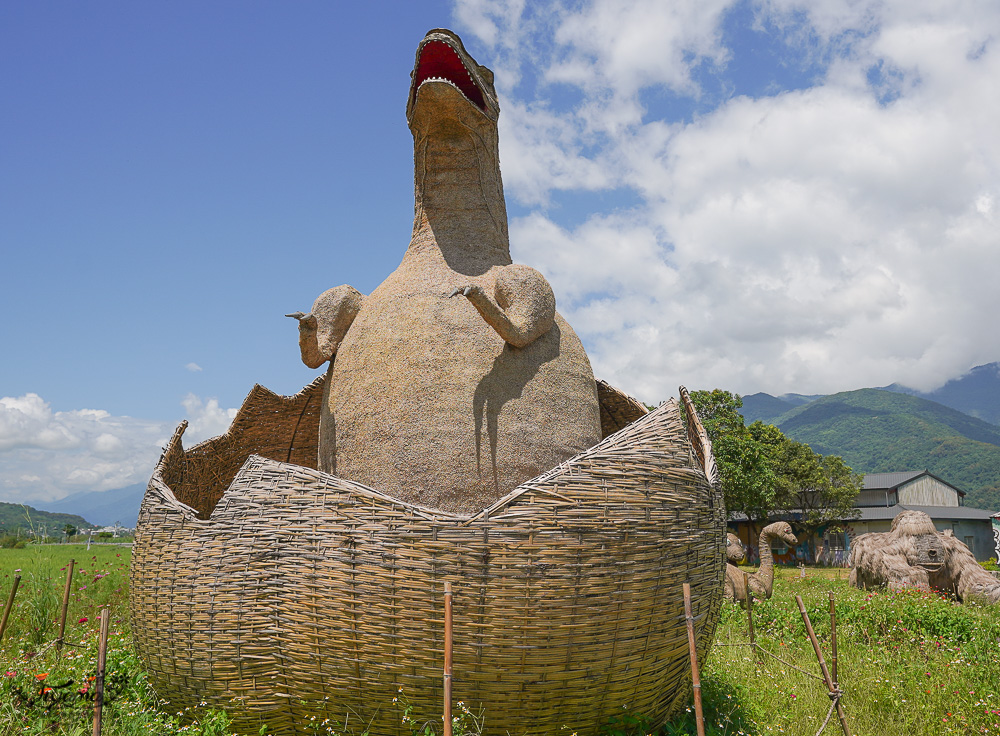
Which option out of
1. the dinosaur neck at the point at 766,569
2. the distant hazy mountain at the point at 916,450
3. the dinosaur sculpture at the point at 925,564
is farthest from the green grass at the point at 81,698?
the distant hazy mountain at the point at 916,450

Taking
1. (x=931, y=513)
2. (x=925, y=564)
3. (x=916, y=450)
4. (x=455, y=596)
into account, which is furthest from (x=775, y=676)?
(x=916, y=450)

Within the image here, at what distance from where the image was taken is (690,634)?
3.32m

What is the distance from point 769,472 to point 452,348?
21811 millimetres

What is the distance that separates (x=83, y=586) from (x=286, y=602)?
9.43 metres

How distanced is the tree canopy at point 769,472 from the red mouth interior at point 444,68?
20.2 m

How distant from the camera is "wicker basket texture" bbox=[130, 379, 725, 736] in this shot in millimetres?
3453

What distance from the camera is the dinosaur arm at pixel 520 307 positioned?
14.5ft

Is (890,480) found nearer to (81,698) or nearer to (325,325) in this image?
(325,325)

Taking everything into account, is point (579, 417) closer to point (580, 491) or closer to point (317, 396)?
point (580, 491)

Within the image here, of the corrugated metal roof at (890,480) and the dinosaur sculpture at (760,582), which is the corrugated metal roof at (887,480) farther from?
the dinosaur sculpture at (760,582)

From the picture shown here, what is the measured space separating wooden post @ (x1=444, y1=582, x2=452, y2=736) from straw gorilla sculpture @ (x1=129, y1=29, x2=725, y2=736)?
0.60 ft

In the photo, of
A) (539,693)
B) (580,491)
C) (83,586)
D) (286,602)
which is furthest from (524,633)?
(83,586)

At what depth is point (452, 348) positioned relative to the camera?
→ 453cm

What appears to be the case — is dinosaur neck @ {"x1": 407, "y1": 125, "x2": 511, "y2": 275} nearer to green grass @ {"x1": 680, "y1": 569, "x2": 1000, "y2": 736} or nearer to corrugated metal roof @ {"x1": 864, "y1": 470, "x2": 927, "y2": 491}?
green grass @ {"x1": 680, "y1": 569, "x2": 1000, "y2": 736}
